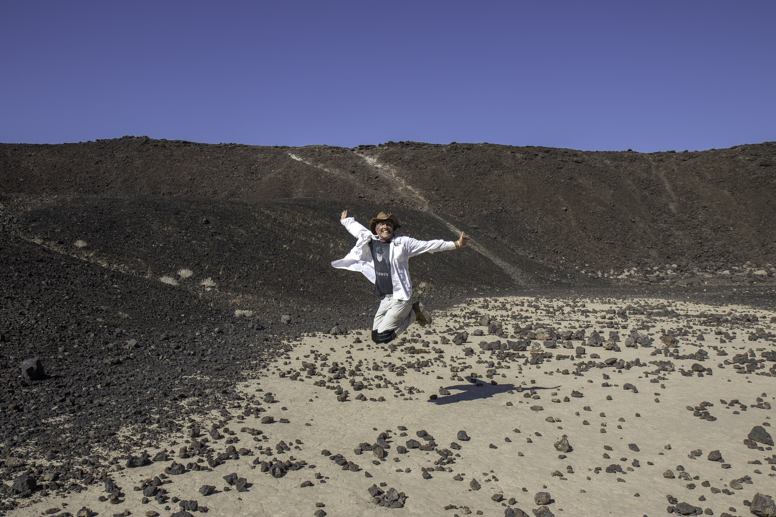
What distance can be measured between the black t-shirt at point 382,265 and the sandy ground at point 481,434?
1420 millimetres

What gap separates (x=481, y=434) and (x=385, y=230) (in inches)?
105

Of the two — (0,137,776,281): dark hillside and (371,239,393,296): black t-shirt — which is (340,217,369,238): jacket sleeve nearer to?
(371,239,393,296): black t-shirt

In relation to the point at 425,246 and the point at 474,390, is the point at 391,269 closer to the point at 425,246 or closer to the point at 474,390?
the point at 425,246

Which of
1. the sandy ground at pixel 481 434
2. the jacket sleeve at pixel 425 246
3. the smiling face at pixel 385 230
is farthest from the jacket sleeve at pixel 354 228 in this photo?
the sandy ground at pixel 481 434

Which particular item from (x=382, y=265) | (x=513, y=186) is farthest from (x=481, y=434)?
(x=513, y=186)

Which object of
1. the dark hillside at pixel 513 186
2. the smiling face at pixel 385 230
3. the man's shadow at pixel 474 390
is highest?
the dark hillside at pixel 513 186

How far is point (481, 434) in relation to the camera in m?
6.16

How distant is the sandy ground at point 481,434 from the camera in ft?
15.3

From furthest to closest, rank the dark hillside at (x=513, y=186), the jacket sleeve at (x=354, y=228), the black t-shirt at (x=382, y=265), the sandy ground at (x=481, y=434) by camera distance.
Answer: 1. the dark hillside at (x=513, y=186)
2. the jacket sleeve at (x=354, y=228)
3. the black t-shirt at (x=382, y=265)
4. the sandy ground at (x=481, y=434)

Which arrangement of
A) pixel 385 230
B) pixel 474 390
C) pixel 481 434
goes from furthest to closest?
pixel 474 390 → pixel 385 230 → pixel 481 434

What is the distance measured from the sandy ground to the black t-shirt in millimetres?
1420

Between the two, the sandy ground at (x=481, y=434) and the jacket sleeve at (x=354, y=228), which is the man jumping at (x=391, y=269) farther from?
the sandy ground at (x=481, y=434)

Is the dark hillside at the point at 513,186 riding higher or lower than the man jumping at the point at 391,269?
higher

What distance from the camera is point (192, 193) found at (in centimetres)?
3747
